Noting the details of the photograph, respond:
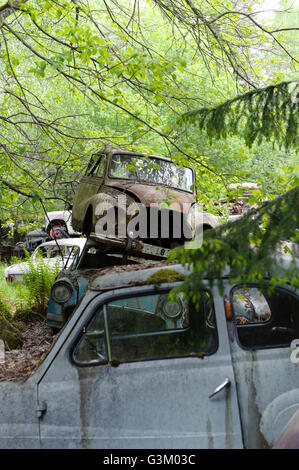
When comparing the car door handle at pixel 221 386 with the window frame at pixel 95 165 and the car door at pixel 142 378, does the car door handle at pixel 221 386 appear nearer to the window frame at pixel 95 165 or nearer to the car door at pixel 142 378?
the car door at pixel 142 378

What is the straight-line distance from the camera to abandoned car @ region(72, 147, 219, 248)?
6957 mm

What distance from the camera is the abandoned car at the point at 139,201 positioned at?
274 inches

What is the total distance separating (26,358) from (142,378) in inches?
44.7

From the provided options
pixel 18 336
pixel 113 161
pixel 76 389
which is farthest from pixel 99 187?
pixel 76 389

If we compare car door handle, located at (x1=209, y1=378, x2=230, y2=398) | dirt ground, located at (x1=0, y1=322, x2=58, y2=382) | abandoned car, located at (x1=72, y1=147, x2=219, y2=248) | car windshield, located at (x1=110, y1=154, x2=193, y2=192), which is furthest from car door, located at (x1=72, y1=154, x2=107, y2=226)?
car door handle, located at (x1=209, y1=378, x2=230, y2=398)

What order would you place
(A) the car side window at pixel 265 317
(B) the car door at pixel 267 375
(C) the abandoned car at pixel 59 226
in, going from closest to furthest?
1. (B) the car door at pixel 267 375
2. (A) the car side window at pixel 265 317
3. (C) the abandoned car at pixel 59 226

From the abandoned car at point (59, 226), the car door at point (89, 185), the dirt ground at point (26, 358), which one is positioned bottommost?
the dirt ground at point (26, 358)

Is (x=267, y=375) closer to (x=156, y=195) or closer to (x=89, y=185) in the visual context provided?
(x=156, y=195)

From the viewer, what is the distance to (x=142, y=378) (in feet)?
11.1

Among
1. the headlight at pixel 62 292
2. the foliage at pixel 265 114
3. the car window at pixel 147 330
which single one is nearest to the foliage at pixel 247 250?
the car window at pixel 147 330

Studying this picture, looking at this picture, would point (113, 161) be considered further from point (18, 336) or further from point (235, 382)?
point (235, 382)

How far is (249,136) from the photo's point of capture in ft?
12.8

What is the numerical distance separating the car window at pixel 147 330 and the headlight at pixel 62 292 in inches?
71.7

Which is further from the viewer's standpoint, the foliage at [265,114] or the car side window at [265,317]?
the foliage at [265,114]
